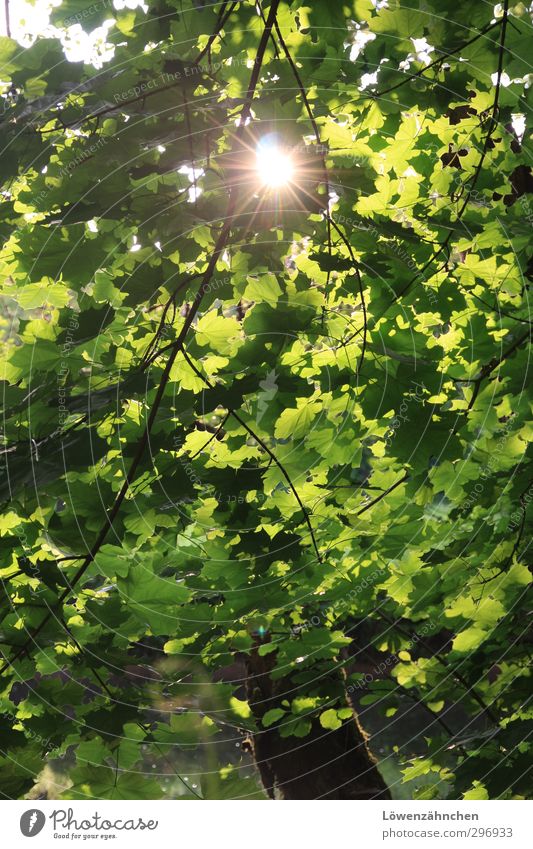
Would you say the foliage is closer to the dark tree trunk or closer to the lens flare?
the lens flare

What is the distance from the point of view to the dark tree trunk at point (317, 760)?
4.21 m

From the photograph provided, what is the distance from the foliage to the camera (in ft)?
7.23

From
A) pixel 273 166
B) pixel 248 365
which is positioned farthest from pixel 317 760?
pixel 273 166

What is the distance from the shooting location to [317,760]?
4266 millimetres

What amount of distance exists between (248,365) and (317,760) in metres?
3.00

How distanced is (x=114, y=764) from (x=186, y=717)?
0.35 metres

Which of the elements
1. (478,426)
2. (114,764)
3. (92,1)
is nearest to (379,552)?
(478,426)

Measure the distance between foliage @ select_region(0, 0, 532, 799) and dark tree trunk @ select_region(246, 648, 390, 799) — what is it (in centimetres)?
96

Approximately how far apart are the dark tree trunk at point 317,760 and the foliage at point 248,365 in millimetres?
959

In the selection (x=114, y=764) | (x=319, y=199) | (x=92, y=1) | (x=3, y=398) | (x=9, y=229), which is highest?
(x=9, y=229)

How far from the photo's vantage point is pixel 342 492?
2949mm

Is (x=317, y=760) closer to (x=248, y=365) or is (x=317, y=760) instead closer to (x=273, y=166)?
(x=248, y=365)

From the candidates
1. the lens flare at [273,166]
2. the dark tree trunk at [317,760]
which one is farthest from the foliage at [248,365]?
the dark tree trunk at [317,760]

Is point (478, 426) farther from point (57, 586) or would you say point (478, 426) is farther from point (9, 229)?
point (9, 229)
